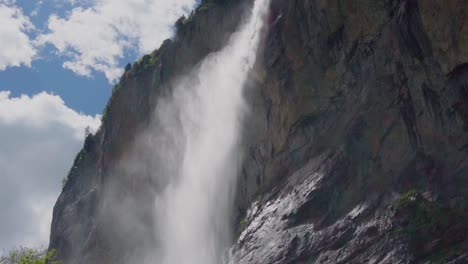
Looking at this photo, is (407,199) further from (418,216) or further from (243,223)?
(243,223)

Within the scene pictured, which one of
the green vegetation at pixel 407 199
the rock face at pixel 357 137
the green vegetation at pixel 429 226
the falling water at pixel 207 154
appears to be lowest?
the green vegetation at pixel 429 226

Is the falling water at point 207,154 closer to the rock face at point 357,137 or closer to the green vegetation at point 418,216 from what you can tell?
the rock face at point 357,137

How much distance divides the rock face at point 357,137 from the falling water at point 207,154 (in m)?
1.43

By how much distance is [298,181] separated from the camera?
78.1 feet

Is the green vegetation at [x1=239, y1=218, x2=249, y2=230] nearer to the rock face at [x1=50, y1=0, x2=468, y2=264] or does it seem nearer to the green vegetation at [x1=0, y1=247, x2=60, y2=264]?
the rock face at [x1=50, y1=0, x2=468, y2=264]

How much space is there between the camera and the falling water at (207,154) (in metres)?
31.1

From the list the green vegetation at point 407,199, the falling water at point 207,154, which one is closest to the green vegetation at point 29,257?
the falling water at point 207,154

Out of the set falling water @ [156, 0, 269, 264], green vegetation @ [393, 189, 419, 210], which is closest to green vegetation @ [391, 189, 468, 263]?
green vegetation @ [393, 189, 419, 210]

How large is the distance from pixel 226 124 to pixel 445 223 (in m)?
18.6

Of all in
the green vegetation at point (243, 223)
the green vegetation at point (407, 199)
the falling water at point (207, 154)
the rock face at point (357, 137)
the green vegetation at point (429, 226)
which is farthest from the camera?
the falling water at point (207, 154)

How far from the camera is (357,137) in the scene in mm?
21703

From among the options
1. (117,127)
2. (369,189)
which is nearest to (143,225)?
(117,127)

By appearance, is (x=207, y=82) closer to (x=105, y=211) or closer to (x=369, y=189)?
(x=105, y=211)

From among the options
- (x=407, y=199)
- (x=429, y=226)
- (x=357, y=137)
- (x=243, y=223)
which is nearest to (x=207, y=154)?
(x=243, y=223)
